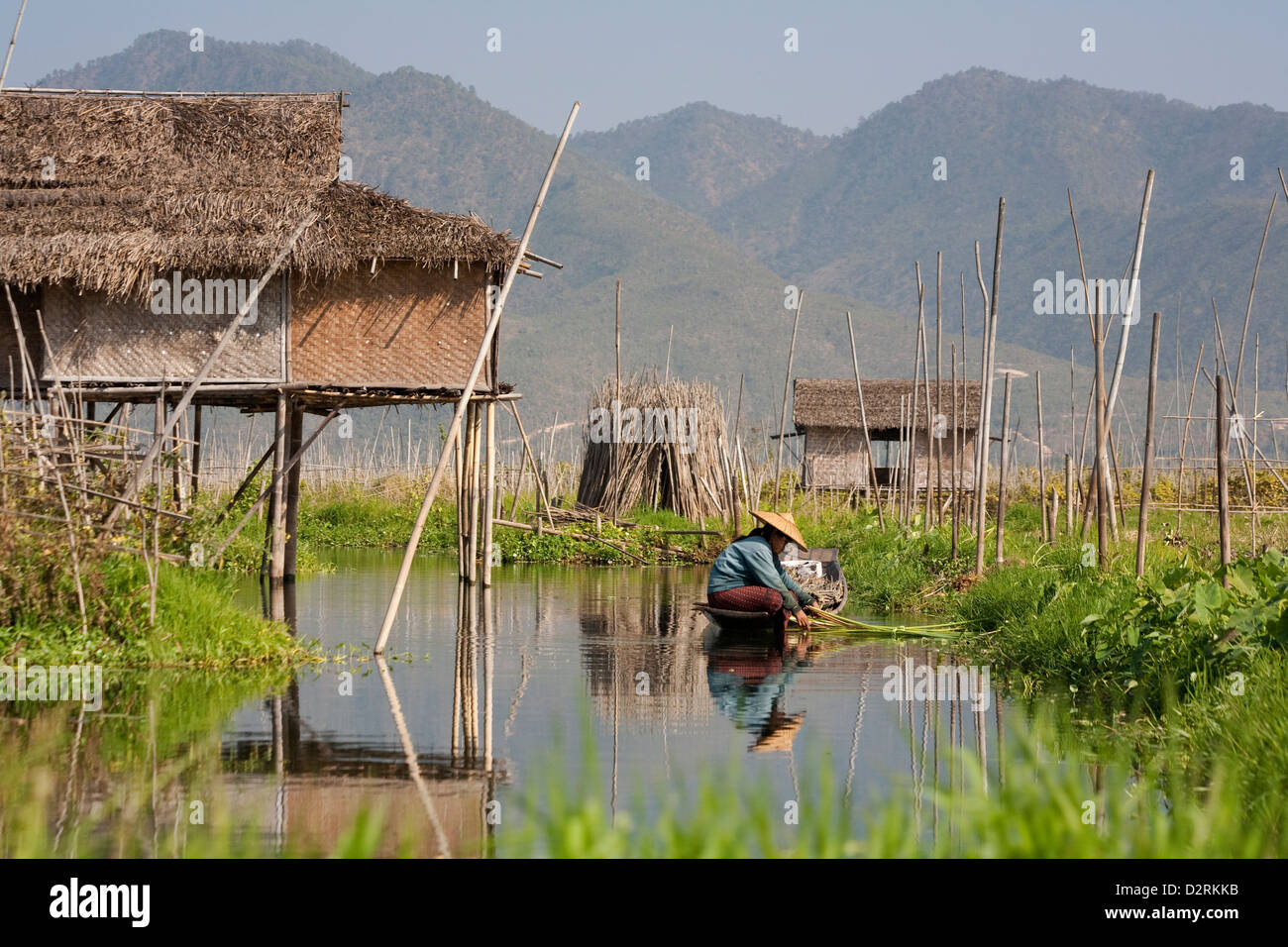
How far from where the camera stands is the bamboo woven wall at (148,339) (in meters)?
16.2

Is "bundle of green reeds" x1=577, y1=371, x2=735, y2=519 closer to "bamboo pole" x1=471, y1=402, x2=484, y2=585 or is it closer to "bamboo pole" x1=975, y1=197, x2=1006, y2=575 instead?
"bamboo pole" x1=471, y1=402, x2=484, y2=585

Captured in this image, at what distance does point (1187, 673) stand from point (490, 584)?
1161 centimetres

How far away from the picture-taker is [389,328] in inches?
653

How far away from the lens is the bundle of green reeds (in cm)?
2586

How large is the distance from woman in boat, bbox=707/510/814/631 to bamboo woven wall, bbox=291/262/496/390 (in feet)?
15.1

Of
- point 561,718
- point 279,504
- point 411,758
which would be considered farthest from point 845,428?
point 411,758

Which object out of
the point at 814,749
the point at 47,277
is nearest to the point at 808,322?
the point at 47,277

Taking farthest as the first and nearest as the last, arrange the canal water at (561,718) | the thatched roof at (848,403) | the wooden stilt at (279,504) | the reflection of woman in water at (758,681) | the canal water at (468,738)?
the thatched roof at (848,403) → the wooden stilt at (279,504) → the reflection of woman in water at (758,681) → the canal water at (561,718) → the canal water at (468,738)

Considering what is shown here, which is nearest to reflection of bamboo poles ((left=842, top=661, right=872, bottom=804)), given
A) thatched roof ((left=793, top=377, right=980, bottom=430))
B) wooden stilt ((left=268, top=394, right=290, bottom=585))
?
wooden stilt ((left=268, top=394, right=290, bottom=585))

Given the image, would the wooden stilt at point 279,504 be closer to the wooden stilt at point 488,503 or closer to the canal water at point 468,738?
the wooden stilt at point 488,503

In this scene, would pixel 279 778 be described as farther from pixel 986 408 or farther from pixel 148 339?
pixel 148 339

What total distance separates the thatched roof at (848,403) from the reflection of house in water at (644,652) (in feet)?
50.3

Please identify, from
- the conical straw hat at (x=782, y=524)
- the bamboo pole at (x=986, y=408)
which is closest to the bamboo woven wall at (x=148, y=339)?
the conical straw hat at (x=782, y=524)

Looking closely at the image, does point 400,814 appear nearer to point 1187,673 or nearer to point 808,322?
point 1187,673
